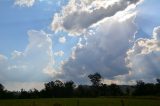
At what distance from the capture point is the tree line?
14962cm

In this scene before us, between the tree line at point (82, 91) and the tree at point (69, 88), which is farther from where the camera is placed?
the tree at point (69, 88)

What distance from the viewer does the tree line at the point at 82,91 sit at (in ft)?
491

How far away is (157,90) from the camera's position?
14325 centimetres

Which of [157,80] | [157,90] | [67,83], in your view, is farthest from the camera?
[67,83]

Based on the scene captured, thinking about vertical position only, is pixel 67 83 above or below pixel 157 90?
above

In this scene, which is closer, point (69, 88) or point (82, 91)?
point (82, 91)

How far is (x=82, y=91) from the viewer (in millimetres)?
163000

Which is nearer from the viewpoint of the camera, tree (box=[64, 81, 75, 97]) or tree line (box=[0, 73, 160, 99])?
tree line (box=[0, 73, 160, 99])

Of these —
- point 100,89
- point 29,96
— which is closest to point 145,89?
point 100,89

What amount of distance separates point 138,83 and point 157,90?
60.0 feet

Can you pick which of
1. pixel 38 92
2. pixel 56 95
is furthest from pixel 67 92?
pixel 38 92

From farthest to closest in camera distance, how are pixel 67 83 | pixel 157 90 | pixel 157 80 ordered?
pixel 67 83
pixel 157 80
pixel 157 90

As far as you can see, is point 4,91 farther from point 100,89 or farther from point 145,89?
point 145,89

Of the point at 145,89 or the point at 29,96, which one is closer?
the point at 145,89
